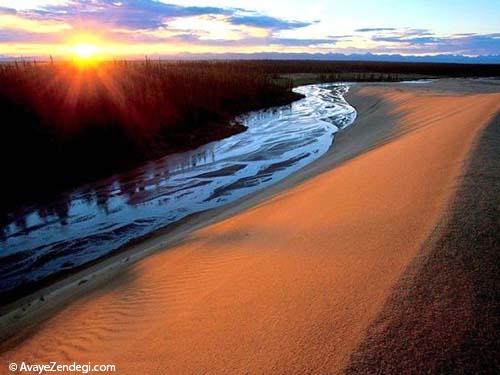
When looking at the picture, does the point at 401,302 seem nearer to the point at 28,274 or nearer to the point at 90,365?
the point at 90,365

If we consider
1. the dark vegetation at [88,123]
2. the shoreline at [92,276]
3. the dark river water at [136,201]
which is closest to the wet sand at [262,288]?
the shoreline at [92,276]

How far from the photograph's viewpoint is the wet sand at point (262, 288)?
2.71 m

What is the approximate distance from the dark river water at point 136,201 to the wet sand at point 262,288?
2.94 feet

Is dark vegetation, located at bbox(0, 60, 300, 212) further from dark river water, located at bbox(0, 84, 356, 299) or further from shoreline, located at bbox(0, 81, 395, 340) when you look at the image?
shoreline, located at bbox(0, 81, 395, 340)

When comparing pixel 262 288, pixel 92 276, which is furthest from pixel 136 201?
pixel 262 288

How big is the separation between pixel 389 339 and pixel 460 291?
0.80 m

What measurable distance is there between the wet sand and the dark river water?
897 millimetres

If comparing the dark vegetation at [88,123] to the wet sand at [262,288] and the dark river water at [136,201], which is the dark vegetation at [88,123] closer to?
the dark river water at [136,201]

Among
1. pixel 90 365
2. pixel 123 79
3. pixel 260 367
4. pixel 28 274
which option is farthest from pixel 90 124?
pixel 260 367

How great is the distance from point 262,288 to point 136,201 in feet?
20.2

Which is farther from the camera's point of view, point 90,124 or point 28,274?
point 90,124

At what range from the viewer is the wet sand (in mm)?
2713

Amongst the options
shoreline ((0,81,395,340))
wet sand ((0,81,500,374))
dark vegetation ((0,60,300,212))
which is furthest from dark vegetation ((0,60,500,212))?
wet sand ((0,81,500,374))

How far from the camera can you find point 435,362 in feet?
7.34
